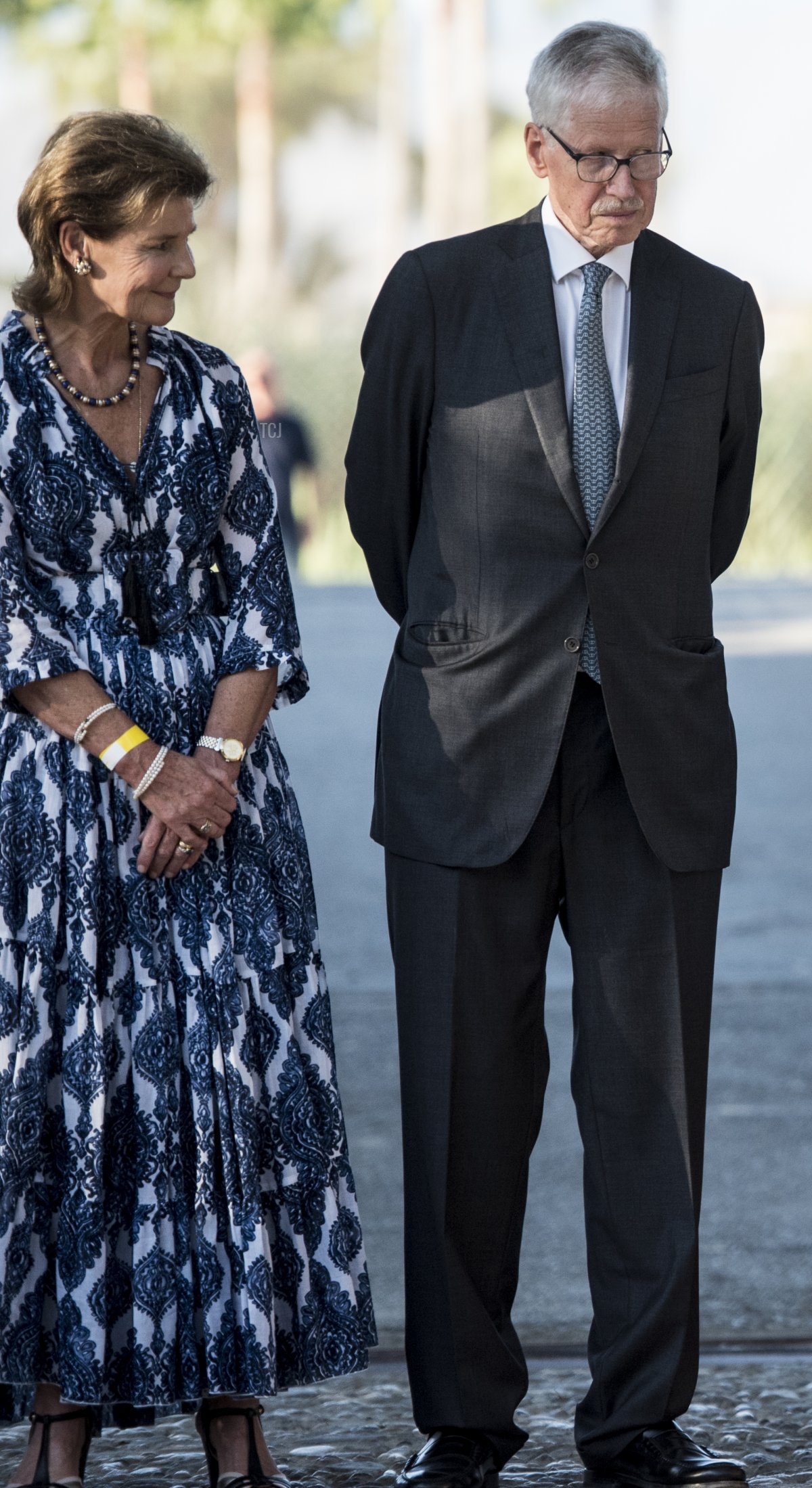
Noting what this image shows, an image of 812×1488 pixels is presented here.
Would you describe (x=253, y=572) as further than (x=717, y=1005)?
No

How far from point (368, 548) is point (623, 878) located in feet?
2.11

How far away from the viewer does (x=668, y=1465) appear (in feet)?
9.21

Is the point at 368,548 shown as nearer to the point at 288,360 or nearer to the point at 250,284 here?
the point at 288,360

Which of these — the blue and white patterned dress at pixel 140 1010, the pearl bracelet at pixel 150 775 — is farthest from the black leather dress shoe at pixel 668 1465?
the pearl bracelet at pixel 150 775

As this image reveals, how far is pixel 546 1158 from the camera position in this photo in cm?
500

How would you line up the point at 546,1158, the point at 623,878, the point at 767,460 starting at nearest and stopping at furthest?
the point at 623,878, the point at 546,1158, the point at 767,460

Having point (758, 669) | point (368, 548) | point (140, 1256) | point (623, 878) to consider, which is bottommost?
point (140, 1256)

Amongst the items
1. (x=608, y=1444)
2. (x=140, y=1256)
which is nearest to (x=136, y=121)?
(x=140, y=1256)

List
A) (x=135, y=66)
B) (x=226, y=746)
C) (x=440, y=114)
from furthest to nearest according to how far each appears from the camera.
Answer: (x=135, y=66) < (x=440, y=114) < (x=226, y=746)

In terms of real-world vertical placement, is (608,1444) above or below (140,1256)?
below

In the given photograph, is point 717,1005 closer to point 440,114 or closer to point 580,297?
point 580,297

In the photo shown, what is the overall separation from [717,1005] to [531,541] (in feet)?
12.8

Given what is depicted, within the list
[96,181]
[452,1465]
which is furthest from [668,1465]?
[96,181]

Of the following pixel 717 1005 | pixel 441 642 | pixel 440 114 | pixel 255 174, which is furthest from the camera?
pixel 255 174
